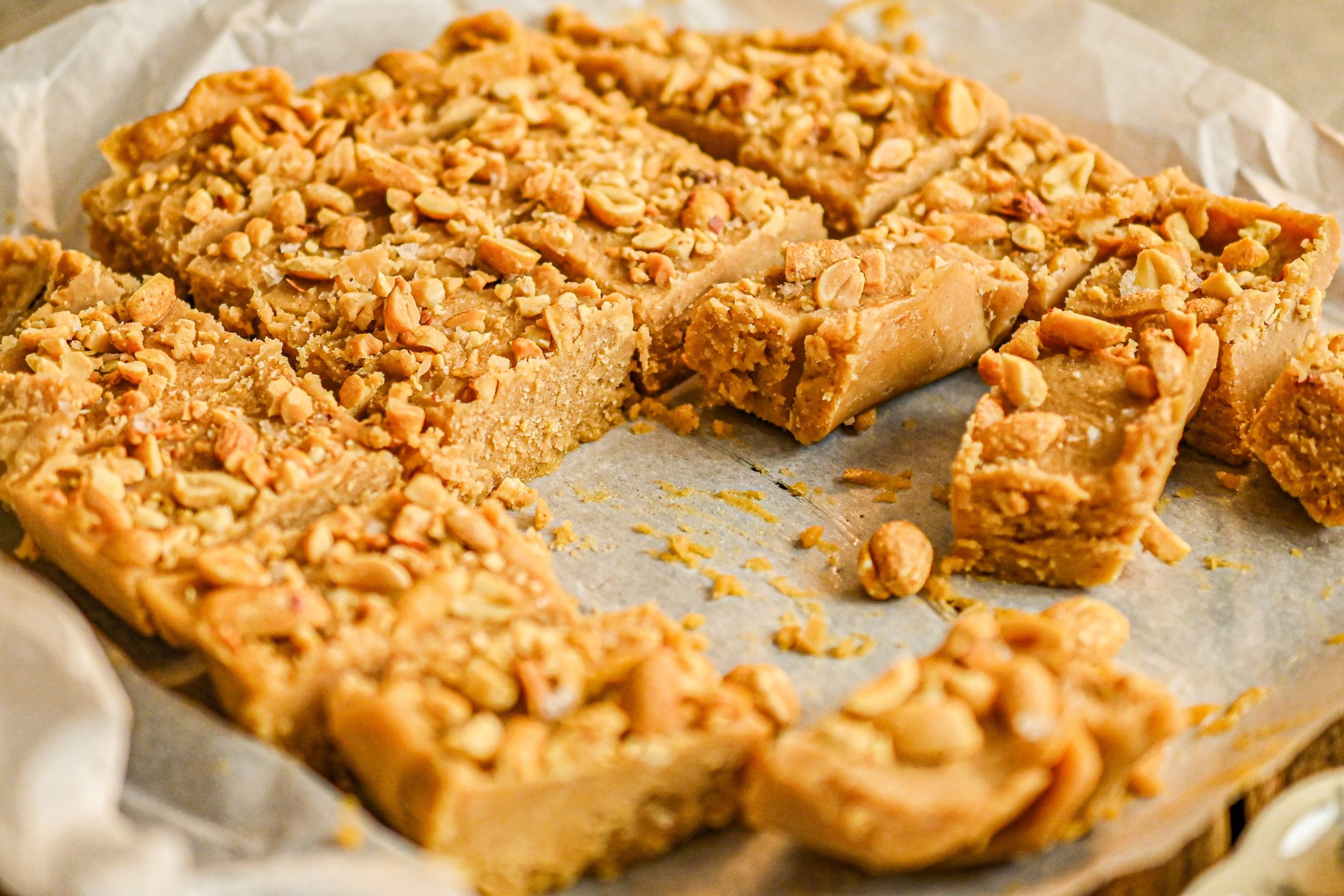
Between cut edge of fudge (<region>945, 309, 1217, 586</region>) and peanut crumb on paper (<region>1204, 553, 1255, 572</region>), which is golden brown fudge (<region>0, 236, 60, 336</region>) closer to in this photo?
cut edge of fudge (<region>945, 309, 1217, 586</region>)

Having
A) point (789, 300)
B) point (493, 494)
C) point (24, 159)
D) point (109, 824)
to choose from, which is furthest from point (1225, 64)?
point (109, 824)

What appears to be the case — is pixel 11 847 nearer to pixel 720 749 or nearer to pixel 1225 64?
pixel 720 749

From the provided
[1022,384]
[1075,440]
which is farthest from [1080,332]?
[1075,440]

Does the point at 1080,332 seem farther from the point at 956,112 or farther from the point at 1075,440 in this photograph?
the point at 956,112

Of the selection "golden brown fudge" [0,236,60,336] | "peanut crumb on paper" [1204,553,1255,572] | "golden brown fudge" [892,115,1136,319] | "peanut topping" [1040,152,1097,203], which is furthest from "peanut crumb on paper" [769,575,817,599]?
"golden brown fudge" [0,236,60,336]

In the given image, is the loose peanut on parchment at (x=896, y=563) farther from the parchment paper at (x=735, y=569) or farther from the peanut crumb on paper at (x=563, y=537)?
the peanut crumb on paper at (x=563, y=537)
